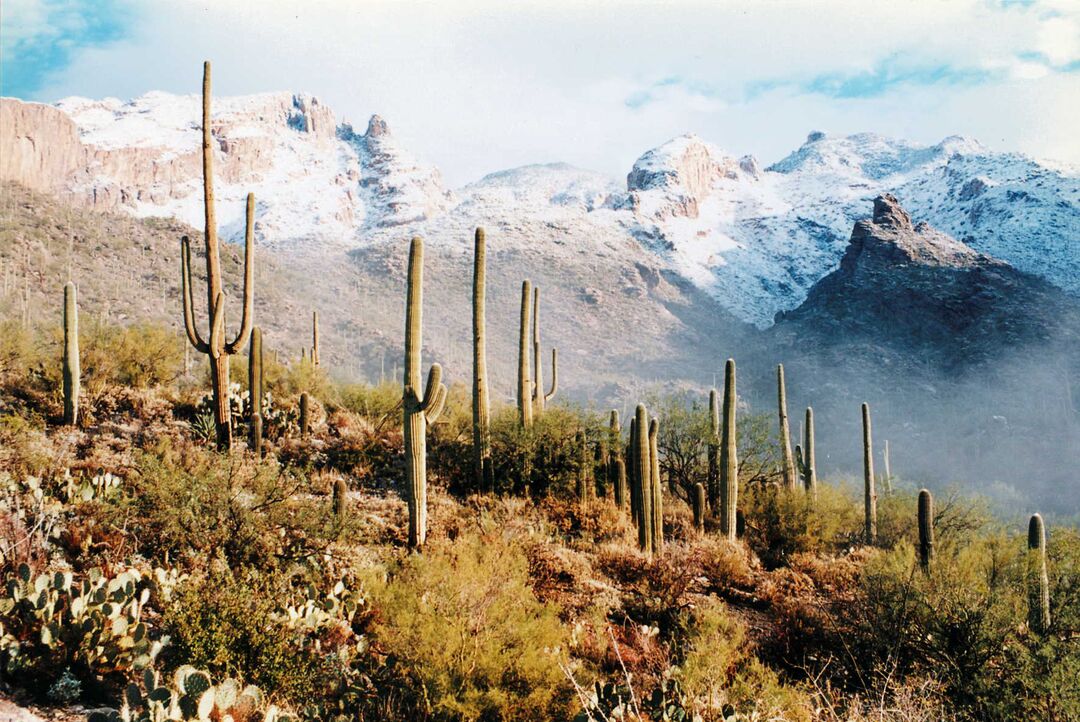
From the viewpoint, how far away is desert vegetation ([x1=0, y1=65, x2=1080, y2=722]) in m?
4.89

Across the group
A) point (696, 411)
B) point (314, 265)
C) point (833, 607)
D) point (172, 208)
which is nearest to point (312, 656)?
point (833, 607)

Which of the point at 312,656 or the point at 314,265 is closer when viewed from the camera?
the point at 312,656

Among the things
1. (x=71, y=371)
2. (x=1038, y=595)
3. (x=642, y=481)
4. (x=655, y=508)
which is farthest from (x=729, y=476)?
(x=71, y=371)

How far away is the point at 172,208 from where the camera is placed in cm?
10944

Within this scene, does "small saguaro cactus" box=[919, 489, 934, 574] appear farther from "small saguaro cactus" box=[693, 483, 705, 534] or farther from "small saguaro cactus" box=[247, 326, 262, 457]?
"small saguaro cactus" box=[247, 326, 262, 457]

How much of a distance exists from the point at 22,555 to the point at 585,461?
349 inches

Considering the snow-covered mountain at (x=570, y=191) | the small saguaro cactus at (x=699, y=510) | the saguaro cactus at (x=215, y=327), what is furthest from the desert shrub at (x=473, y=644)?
the snow-covered mountain at (x=570, y=191)

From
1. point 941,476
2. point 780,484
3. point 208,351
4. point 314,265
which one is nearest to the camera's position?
point 208,351

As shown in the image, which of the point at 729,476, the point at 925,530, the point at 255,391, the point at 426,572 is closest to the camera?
the point at 426,572

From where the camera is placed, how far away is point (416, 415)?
28.6 ft

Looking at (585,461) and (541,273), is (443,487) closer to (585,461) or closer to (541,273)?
(585,461)

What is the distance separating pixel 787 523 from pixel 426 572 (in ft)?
32.9

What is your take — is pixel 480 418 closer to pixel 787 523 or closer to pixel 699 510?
pixel 699 510

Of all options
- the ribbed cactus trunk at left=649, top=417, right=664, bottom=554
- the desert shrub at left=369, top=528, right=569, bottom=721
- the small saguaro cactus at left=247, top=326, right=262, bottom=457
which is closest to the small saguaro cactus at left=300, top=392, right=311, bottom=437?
the small saguaro cactus at left=247, top=326, right=262, bottom=457
